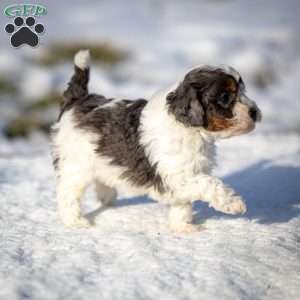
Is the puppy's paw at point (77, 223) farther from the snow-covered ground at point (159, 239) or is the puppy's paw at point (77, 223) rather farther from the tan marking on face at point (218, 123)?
the tan marking on face at point (218, 123)

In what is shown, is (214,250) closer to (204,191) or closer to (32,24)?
(204,191)

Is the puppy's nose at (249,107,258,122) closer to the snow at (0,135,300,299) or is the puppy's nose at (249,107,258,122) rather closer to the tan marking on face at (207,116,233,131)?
the tan marking on face at (207,116,233,131)

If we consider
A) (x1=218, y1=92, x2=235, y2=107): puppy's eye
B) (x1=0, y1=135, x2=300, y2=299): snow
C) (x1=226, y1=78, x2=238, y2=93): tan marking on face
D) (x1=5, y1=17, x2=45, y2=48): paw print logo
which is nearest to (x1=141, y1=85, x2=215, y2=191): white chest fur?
(x1=218, y1=92, x2=235, y2=107): puppy's eye

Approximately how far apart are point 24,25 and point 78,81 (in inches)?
55.3

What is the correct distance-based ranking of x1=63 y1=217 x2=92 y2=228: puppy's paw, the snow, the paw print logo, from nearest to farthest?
the snow, x1=63 y1=217 x2=92 y2=228: puppy's paw, the paw print logo

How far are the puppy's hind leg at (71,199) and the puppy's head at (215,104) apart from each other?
1018 mm

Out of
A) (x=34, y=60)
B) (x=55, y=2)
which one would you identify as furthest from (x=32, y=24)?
(x=55, y=2)

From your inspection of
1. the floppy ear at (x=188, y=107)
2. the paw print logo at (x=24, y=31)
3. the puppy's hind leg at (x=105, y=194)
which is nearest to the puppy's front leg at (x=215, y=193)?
the floppy ear at (x=188, y=107)

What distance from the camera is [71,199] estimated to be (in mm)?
4488

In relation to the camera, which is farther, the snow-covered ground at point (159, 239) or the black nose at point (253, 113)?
the black nose at point (253, 113)

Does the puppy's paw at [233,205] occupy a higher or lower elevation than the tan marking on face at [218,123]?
lower

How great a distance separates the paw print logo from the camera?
5446 mm

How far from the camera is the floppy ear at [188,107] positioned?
388 cm

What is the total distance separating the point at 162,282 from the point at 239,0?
1615 centimetres
